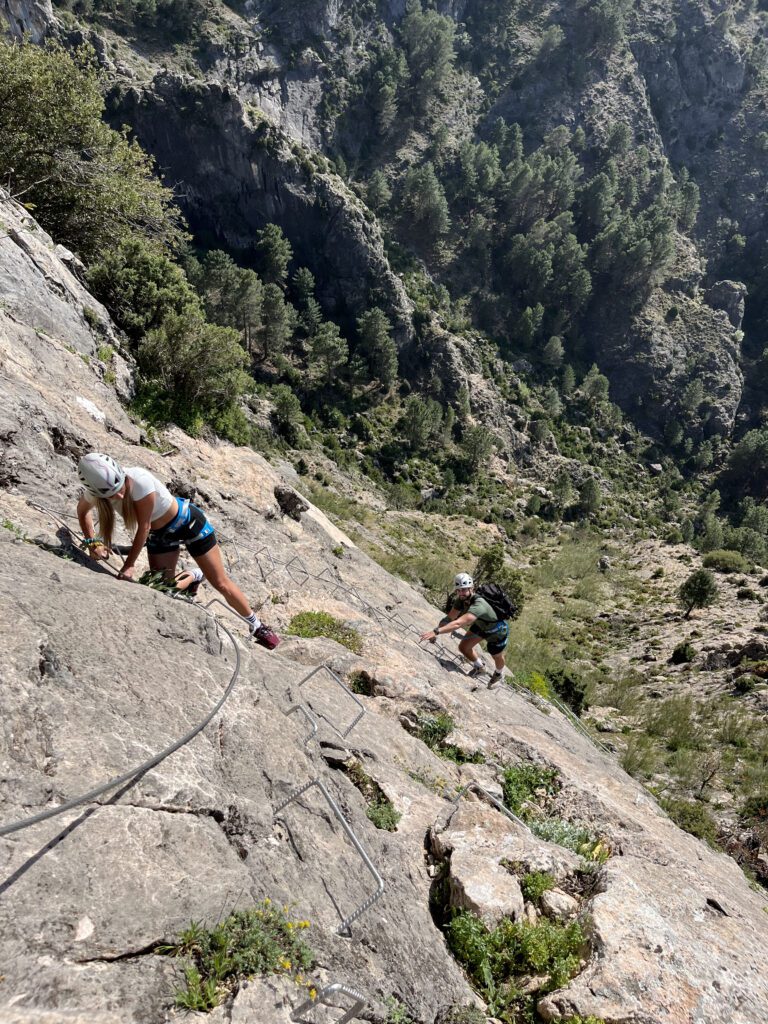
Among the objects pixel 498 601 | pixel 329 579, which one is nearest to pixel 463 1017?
pixel 498 601

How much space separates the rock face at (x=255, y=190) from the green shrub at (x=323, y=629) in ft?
224

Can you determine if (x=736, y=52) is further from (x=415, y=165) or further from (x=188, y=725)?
(x=188, y=725)

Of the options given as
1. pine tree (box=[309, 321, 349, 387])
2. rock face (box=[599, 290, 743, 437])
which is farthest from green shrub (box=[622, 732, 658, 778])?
rock face (box=[599, 290, 743, 437])

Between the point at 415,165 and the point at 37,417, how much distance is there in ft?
365

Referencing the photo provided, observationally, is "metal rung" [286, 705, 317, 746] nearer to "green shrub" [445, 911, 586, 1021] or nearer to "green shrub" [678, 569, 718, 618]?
"green shrub" [445, 911, 586, 1021]

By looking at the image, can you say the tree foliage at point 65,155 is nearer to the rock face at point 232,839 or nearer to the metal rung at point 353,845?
the rock face at point 232,839

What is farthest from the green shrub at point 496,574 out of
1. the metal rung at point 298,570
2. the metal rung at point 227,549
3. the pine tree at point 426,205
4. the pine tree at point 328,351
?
the pine tree at point 426,205

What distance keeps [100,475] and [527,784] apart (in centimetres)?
673

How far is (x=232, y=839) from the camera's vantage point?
13.0ft

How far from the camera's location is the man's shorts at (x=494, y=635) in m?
10.9

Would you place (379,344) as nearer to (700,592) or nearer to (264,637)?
(700,592)

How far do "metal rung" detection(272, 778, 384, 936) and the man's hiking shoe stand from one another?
9.23ft

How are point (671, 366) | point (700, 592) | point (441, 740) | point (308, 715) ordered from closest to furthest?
point (308, 715), point (441, 740), point (700, 592), point (671, 366)

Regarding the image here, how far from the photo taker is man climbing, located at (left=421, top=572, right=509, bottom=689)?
10.6 m
